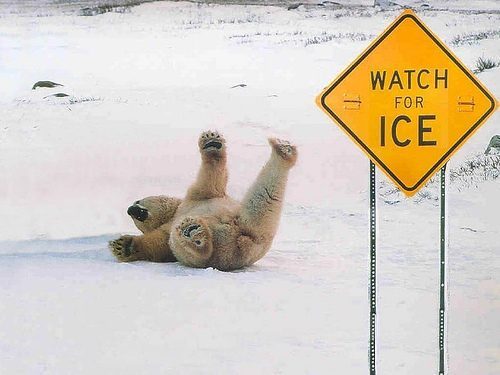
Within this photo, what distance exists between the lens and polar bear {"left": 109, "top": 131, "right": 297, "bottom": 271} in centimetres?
283

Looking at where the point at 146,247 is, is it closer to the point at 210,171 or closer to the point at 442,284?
the point at 210,171

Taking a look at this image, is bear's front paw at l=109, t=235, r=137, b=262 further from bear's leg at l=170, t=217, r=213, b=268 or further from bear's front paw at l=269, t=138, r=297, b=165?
bear's front paw at l=269, t=138, r=297, b=165

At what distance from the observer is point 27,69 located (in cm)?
285

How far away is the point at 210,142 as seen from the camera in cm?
292

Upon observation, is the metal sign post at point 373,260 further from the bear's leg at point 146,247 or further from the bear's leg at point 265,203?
the bear's leg at point 146,247

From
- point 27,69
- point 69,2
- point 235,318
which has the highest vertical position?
point 69,2

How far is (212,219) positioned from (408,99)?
2.55ft

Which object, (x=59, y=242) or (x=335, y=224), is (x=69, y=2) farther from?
(x=335, y=224)

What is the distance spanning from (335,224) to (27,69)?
1201 mm

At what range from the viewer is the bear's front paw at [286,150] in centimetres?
291

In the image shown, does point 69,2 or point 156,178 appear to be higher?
point 69,2

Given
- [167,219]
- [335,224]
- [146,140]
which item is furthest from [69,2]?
[335,224]

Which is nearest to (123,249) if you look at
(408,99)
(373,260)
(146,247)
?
(146,247)

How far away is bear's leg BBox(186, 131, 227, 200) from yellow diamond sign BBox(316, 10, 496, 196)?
411 millimetres
